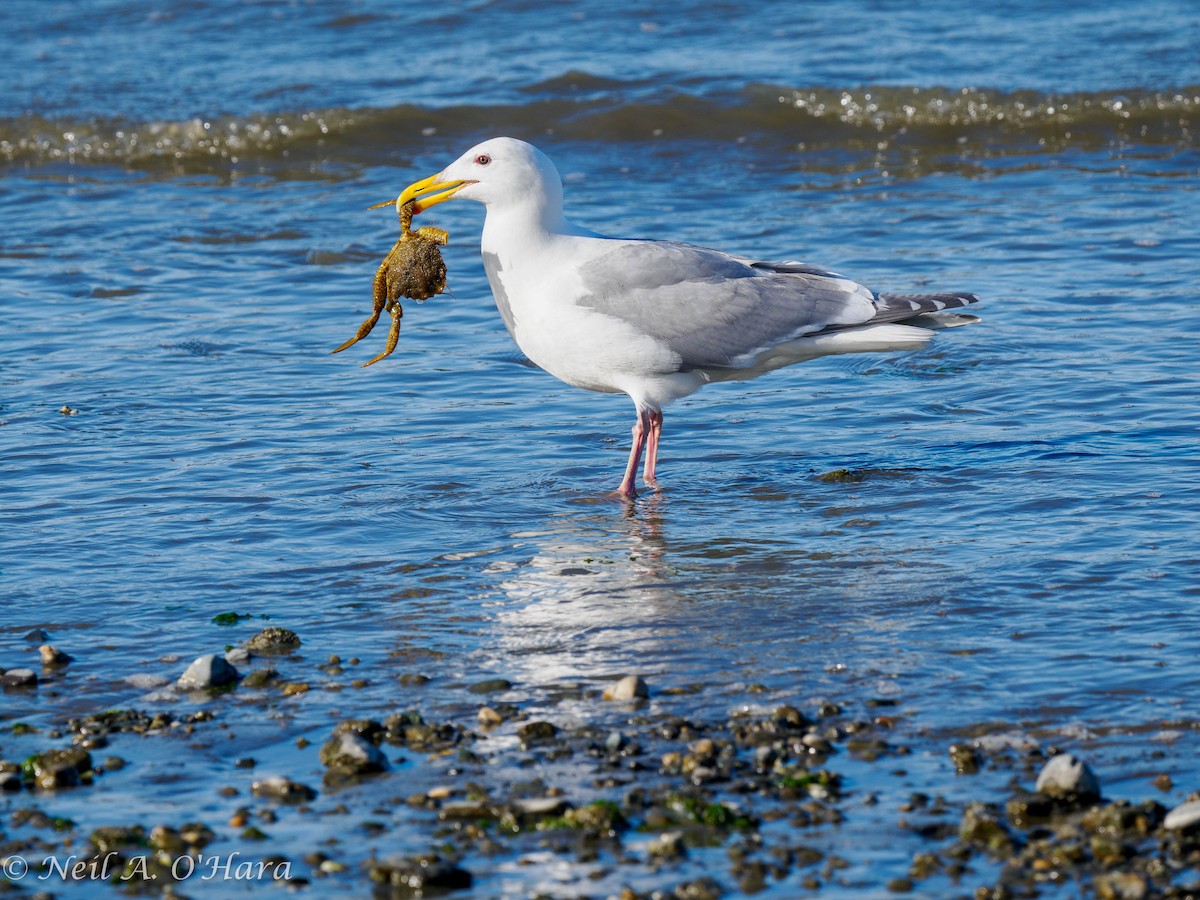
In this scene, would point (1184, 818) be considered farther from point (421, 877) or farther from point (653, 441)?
point (653, 441)

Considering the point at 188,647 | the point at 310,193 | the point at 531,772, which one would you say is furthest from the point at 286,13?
the point at 531,772

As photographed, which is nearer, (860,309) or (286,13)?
(860,309)

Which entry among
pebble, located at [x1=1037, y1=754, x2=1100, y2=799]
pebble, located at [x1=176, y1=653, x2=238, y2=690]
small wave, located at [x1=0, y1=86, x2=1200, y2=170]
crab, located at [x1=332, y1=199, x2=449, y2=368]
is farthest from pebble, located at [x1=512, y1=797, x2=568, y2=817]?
small wave, located at [x1=0, y1=86, x2=1200, y2=170]

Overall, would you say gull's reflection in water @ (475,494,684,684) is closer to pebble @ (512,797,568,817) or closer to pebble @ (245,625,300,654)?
pebble @ (245,625,300,654)

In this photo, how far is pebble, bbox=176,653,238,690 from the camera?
213 inches

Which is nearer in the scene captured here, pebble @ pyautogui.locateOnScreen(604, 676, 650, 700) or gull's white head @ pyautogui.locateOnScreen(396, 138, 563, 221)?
pebble @ pyautogui.locateOnScreen(604, 676, 650, 700)

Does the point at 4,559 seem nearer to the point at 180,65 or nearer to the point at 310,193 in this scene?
the point at 310,193

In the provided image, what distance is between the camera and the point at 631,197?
1426cm

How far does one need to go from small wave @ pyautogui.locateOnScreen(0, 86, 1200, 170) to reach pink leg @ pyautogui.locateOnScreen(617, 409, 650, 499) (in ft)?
28.1

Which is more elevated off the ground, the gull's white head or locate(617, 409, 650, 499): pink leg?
the gull's white head

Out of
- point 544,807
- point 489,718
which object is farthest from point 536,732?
point 544,807

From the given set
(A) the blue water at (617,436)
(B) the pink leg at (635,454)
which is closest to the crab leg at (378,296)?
(A) the blue water at (617,436)

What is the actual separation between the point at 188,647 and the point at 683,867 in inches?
94.1

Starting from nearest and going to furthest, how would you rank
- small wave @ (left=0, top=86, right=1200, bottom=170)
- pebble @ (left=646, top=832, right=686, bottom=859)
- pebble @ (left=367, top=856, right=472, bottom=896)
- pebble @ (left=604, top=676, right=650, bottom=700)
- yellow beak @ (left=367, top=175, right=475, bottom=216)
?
pebble @ (left=367, top=856, right=472, bottom=896)
pebble @ (left=646, top=832, right=686, bottom=859)
pebble @ (left=604, top=676, right=650, bottom=700)
yellow beak @ (left=367, top=175, right=475, bottom=216)
small wave @ (left=0, top=86, right=1200, bottom=170)
